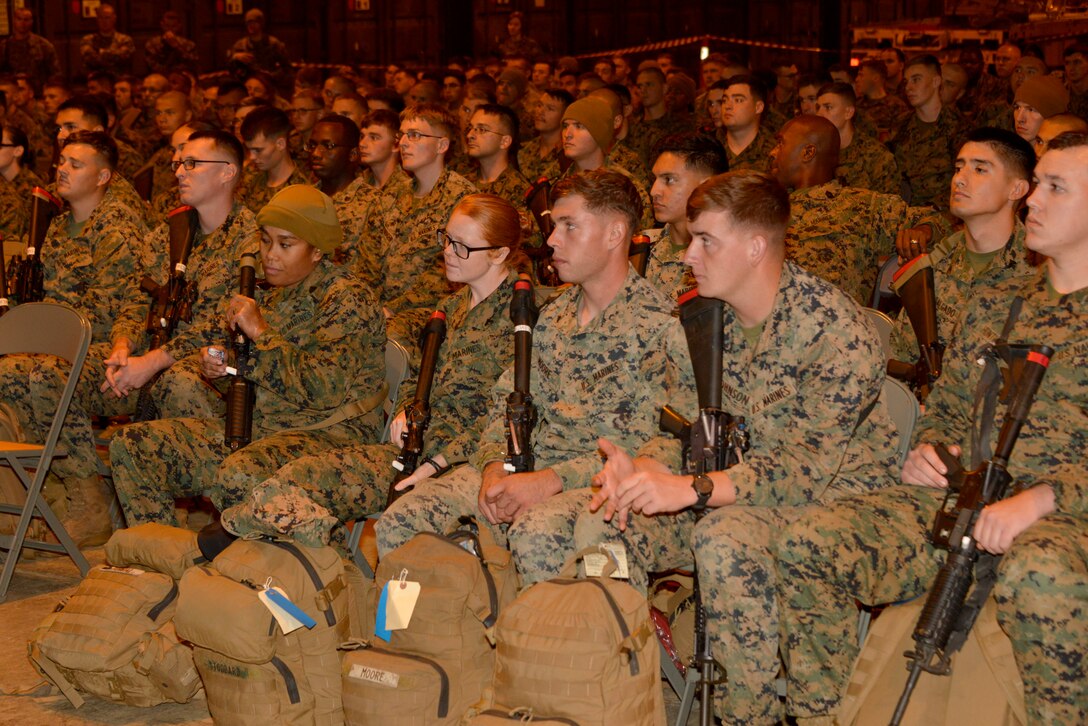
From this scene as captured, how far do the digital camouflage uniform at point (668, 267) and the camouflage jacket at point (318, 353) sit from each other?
121 centimetres

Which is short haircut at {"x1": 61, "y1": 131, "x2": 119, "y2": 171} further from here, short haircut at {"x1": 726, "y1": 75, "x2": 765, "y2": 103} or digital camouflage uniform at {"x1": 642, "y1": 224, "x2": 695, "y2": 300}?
short haircut at {"x1": 726, "y1": 75, "x2": 765, "y2": 103}

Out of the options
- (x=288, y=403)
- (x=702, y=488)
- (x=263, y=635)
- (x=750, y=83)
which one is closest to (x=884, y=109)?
(x=750, y=83)

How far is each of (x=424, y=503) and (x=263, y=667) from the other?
66 centimetres

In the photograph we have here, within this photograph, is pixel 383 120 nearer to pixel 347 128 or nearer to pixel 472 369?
pixel 347 128

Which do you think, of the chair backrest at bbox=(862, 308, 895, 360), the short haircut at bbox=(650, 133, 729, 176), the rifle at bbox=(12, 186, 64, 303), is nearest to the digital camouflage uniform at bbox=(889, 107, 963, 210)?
the short haircut at bbox=(650, 133, 729, 176)

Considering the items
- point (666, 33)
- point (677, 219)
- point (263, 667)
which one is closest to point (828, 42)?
point (666, 33)

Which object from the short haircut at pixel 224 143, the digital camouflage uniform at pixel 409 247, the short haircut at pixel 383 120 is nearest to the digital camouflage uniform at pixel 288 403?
the short haircut at pixel 224 143

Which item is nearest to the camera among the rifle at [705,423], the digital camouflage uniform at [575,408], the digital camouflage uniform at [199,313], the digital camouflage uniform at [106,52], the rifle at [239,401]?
the rifle at [705,423]

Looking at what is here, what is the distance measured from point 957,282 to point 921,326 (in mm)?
307

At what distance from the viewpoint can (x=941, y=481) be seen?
3221 millimetres

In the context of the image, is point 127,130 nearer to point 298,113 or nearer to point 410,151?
point 298,113

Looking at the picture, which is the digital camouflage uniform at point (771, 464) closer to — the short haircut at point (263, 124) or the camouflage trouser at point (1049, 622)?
the camouflage trouser at point (1049, 622)

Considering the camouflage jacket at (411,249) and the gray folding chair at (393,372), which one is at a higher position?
the camouflage jacket at (411,249)

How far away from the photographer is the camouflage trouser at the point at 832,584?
10.0 ft
